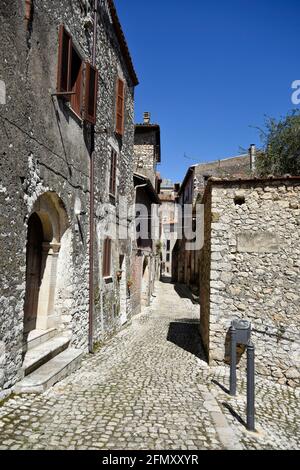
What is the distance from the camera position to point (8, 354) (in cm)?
429

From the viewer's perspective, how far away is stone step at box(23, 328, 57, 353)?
536 centimetres

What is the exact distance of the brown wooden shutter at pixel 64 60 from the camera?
5726mm

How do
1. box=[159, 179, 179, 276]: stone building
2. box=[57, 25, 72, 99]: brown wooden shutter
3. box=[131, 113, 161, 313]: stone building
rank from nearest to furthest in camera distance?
box=[57, 25, 72, 99]: brown wooden shutter → box=[131, 113, 161, 313]: stone building → box=[159, 179, 179, 276]: stone building

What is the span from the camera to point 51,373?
5.09 metres

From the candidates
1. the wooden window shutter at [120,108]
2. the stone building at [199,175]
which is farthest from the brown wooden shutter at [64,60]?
the stone building at [199,175]

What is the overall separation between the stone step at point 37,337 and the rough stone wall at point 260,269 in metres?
3.36

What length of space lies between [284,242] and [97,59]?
6453mm

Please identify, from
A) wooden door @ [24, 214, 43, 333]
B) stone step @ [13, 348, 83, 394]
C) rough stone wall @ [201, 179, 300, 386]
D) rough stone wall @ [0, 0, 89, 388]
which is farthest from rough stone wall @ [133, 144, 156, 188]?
stone step @ [13, 348, 83, 394]

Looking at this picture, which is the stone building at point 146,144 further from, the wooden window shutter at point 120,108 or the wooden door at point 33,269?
the wooden door at point 33,269

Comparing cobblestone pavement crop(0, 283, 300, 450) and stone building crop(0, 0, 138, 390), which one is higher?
stone building crop(0, 0, 138, 390)

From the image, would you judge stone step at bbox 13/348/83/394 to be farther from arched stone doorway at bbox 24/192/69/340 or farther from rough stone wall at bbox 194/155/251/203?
rough stone wall at bbox 194/155/251/203

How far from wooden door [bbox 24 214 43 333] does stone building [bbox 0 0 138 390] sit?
2cm

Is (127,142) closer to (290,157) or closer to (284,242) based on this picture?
(290,157)

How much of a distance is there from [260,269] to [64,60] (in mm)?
5756
